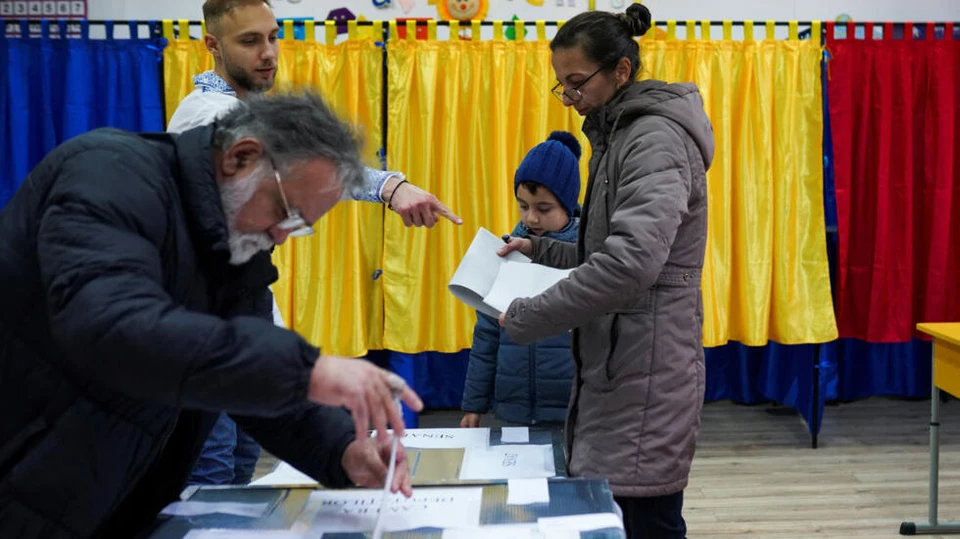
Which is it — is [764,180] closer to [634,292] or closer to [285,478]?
[634,292]

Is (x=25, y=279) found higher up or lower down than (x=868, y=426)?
higher up

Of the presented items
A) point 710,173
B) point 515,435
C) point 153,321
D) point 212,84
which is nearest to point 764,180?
point 710,173

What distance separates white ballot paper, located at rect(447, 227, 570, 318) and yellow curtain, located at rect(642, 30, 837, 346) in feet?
6.87

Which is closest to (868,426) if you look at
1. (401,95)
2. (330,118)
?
(401,95)

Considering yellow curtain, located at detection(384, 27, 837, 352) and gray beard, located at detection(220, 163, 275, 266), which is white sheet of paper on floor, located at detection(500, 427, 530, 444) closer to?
gray beard, located at detection(220, 163, 275, 266)

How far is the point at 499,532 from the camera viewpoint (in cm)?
108

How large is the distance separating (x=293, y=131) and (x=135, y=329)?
0.32 m

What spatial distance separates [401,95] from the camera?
3.69 metres

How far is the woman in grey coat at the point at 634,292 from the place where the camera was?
1.63 metres

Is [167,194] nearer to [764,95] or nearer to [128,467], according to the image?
[128,467]

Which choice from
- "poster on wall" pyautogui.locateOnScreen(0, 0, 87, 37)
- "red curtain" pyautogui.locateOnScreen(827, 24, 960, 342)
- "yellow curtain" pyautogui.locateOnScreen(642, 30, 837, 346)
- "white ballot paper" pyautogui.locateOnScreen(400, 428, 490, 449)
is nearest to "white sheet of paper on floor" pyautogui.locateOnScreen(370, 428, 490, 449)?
"white ballot paper" pyautogui.locateOnScreen(400, 428, 490, 449)

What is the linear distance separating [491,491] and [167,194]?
23.2 inches

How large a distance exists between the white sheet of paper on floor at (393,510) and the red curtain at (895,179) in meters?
3.20

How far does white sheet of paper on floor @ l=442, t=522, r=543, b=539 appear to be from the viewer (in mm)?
1066
